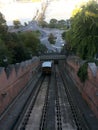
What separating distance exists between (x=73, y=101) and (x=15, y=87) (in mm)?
6352

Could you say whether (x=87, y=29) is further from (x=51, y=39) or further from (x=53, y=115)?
(x=51, y=39)

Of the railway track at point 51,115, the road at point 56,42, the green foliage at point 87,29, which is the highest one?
the green foliage at point 87,29

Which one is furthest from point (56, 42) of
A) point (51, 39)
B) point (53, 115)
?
point (53, 115)

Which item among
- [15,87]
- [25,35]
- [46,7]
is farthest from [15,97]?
[46,7]

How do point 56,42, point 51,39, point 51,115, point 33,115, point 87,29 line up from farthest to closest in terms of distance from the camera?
1. point 56,42
2. point 51,39
3. point 87,29
4. point 51,115
5. point 33,115

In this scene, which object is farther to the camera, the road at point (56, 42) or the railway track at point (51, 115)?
the road at point (56, 42)

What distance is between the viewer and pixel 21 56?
53.4m

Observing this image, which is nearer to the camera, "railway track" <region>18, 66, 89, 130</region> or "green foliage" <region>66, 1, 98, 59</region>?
"railway track" <region>18, 66, 89, 130</region>

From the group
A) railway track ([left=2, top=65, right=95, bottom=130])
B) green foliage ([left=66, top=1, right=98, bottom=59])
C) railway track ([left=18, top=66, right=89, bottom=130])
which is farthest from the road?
railway track ([left=18, top=66, right=89, bottom=130])

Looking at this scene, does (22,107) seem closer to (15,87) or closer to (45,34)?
(15,87)

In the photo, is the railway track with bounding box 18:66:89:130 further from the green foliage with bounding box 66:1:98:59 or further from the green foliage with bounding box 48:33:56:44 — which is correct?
the green foliage with bounding box 48:33:56:44

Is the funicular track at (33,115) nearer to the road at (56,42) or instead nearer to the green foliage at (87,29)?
the green foliage at (87,29)

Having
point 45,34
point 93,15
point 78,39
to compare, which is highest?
point 93,15

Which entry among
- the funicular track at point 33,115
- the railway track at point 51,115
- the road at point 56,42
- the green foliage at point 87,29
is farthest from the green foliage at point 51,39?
the funicular track at point 33,115
